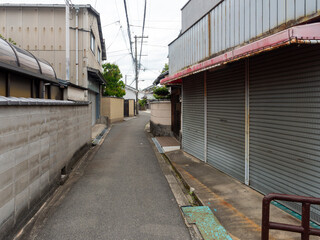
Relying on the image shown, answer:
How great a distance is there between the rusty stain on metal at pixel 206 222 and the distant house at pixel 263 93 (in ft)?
5.32

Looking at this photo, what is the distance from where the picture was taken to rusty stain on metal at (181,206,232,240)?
381 centimetres

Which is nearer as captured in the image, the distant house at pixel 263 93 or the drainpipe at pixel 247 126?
the distant house at pixel 263 93

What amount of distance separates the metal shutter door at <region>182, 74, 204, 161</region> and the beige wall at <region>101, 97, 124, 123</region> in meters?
13.9

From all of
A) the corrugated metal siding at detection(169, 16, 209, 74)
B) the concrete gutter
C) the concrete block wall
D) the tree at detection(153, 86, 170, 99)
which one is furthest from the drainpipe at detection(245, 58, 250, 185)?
the tree at detection(153, 86, 170, 99)

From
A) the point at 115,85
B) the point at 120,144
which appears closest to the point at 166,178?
the point at 120,144

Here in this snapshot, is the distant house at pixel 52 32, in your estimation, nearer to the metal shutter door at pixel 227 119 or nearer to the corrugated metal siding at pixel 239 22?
the corrugated metal siding at pixel 239 22

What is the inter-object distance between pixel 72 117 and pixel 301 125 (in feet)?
22.5

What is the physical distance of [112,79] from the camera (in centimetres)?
2580

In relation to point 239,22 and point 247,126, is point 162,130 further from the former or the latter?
point 239,22

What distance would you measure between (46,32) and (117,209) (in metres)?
15.3

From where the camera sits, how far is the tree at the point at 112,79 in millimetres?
25500

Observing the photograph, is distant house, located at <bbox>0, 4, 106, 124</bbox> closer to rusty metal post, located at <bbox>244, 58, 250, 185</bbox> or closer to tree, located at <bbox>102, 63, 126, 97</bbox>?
tree, located at <bbox>102, 63, 126, 97</bbox>

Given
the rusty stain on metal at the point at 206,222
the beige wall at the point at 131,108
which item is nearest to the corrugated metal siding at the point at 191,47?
the rusty stain on metal at the point at 206,222

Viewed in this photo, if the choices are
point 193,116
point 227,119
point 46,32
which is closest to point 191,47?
point 193,116
